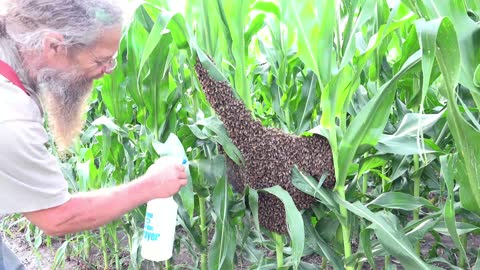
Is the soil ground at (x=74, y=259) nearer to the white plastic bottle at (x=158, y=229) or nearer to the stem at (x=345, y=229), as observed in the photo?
the white plastic bottle at (x=158, y=229)

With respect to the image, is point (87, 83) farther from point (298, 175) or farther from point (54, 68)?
point (298, 175)

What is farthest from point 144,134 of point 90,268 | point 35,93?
point 90,268

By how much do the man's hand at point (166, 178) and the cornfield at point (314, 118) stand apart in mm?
177

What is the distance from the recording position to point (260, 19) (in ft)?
5.89

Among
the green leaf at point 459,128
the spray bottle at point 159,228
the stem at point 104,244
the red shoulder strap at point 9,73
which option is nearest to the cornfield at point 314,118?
the green leaf at point 459,128

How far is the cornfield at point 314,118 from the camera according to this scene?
4.18 feet

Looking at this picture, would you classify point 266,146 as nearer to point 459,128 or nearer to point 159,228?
point 159,228

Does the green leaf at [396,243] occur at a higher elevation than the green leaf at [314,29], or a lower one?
lower

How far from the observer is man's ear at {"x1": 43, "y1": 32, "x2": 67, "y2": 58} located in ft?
4.12

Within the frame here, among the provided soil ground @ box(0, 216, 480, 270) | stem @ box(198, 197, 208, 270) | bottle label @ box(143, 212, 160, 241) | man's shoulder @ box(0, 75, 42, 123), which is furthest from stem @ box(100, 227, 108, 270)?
man's shoulder @ box(0, 75, 42, 123)

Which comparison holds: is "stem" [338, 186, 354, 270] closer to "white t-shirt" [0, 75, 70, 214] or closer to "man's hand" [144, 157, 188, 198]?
"man's hand" [144, 157, 188, 198]

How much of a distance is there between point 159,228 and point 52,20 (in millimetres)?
700

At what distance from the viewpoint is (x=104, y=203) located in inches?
55.1

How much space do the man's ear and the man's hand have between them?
1.37 feet
